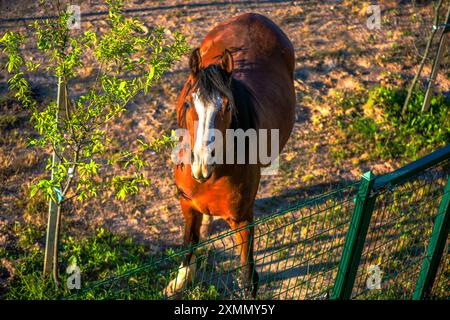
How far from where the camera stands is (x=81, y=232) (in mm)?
5848

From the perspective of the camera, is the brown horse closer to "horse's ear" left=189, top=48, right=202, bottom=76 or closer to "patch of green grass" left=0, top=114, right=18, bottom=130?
"horse's ear" left=189, top=48, right=202, bottom=76

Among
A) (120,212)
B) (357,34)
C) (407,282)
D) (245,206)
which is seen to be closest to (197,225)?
(245,206)

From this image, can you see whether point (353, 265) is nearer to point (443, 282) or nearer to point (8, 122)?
point (443, 282)

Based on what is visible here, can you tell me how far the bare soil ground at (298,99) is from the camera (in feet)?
19.9

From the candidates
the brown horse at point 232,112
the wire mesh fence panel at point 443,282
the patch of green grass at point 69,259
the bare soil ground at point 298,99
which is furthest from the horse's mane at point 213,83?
the wire mesh fence panel at point 443,282

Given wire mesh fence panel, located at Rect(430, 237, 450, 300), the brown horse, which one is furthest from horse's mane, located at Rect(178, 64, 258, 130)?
wire mesh fence panel, located at Rect(430, 237, 450, 300)

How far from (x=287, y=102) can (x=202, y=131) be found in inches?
81.5

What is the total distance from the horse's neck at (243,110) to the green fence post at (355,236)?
1115 mm

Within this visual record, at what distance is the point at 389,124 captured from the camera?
294 inches

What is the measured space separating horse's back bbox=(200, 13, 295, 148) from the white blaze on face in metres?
1.25

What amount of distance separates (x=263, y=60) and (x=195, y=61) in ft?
5.75

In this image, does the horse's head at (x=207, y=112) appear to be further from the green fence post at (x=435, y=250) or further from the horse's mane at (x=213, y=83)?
the green fence post at (x=435, y=250)

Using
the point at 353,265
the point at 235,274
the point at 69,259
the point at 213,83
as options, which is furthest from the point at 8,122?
the point at 353,265

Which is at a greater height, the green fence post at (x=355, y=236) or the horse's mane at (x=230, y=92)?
the horse's mane at (x=230, y=92)
